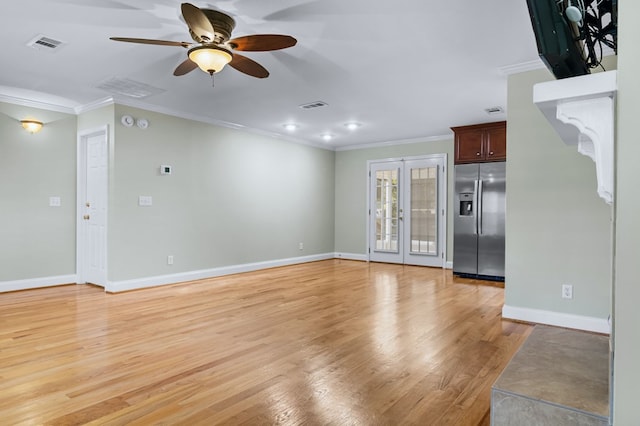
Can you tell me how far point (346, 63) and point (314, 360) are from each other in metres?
2.70

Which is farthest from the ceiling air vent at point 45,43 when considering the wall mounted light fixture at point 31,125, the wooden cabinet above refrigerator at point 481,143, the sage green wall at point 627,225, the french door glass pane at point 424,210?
the french door glass pane at point 424,210

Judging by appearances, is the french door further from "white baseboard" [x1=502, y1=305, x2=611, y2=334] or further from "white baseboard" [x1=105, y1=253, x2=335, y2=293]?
"white baseboard" [x1=502, y1=305, x2=611, y2=334]

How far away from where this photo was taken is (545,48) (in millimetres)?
1076

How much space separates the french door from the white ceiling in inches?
70.6

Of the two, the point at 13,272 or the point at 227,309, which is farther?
the point at 13,272

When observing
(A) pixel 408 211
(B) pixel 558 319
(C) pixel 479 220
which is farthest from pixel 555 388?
(A) pixel 408 211

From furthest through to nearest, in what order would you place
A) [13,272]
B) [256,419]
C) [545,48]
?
[13,272], [256,419], [545,48]

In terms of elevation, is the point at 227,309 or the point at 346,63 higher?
the point at 346,63

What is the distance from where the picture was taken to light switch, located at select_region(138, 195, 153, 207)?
17.2 feet

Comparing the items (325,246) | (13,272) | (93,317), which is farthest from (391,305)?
(13,272)

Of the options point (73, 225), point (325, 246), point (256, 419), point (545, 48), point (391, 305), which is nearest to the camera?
point (545, 48)

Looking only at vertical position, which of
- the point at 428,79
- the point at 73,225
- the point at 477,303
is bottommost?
the point at 477,303

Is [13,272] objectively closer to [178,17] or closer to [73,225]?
[73,225]

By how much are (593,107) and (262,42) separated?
2249 mm
